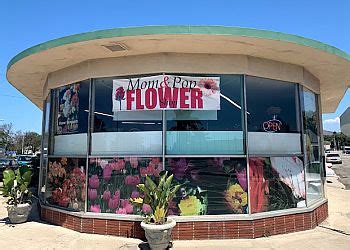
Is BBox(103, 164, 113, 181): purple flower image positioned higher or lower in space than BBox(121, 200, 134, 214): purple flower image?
higher

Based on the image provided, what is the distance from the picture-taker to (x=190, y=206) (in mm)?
7262

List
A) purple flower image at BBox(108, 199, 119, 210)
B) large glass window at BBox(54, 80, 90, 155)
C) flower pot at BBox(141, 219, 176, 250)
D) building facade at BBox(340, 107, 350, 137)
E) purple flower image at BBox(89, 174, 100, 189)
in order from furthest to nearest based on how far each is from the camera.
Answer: building facade at BBox(340, 107, 350, 137)
large glass window at BBox(54, 80, 90, 155)
purple flower image at BBox(89, 174, 100, 189)
purple flower image at BBox(108, 199, 119, 210)
flower pot at BBox(141, 219, 176, 250)

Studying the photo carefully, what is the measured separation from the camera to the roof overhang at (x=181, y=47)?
659cm

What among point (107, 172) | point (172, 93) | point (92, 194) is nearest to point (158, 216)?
point (107, 172)

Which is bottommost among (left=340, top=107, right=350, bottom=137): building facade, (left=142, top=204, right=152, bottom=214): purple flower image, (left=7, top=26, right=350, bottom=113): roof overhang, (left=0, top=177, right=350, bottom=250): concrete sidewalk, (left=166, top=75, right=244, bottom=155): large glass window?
(left=0, top=177, right=350, bottom=250): concrete sidewalk

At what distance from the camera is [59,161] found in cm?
871

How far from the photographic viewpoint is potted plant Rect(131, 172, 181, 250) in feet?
20.1

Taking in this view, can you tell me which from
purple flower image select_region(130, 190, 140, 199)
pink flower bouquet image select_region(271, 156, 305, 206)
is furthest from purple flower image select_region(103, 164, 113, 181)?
pink flower bouquet image select_region(271, 156, 305, 206)

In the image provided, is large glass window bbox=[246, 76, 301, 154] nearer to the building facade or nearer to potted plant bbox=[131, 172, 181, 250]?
potted plant bbox=[131, 172, 181, 250]

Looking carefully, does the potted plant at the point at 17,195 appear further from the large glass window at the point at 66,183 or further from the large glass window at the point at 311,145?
the large glass window at the point at 311,145

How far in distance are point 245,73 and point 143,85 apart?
246 cm

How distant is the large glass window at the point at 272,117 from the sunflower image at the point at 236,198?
957mm

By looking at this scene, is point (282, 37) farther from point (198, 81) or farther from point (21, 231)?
point (21, 231)

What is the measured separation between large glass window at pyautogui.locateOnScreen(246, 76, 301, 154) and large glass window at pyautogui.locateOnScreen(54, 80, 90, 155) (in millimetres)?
4123
